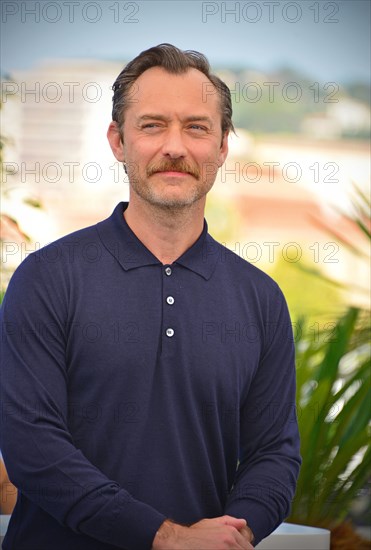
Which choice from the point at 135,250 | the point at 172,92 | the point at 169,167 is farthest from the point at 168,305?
the point at 172,92

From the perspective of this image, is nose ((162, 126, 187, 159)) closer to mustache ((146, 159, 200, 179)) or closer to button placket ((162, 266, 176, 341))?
mustache ((146, 159, 200, 179))

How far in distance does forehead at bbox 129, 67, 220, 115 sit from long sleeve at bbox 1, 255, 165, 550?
298mm

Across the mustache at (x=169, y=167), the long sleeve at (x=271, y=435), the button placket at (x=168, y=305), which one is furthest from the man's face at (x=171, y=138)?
the long sleeve at (x=271, y=435)

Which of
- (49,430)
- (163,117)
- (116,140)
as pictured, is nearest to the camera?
(49,430)

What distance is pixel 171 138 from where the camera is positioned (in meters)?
1.35

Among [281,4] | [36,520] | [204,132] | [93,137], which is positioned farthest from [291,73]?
[36,520]

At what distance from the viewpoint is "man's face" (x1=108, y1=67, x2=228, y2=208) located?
1.35m

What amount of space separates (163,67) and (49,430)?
0.58 metres

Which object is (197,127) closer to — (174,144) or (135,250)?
(174,144)

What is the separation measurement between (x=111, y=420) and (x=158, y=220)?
0.31 m

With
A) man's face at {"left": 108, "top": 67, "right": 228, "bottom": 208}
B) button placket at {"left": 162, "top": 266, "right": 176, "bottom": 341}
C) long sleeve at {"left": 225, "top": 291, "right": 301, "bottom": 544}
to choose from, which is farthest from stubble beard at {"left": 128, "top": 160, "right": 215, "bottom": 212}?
long sleeve at {"left": 225, "top": 291, "right": 301, "bottom": 544}

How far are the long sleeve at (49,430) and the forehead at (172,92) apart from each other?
30 cm

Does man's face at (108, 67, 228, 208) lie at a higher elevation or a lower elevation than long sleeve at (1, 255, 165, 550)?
higher

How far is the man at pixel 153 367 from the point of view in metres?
1.26
